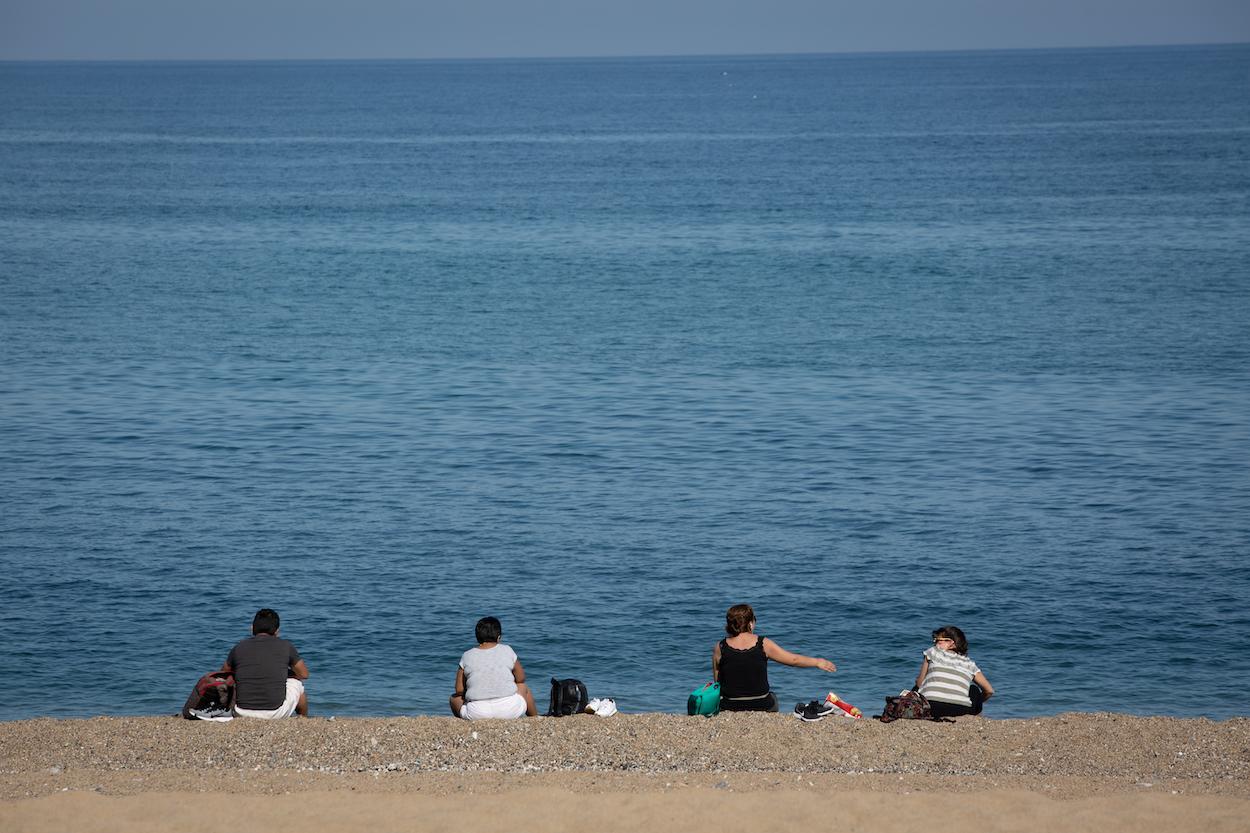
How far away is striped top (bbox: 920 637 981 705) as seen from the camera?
1392 centimetres

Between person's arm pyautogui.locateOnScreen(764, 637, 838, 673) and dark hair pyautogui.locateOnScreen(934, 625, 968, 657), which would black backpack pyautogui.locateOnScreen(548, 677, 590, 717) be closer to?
person's arm pyautogui.locateOnScreen(764, 637, 838, 673)

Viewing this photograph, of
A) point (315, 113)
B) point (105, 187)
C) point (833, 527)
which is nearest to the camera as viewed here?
point (833, 527)

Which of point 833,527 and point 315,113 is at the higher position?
point 315,113

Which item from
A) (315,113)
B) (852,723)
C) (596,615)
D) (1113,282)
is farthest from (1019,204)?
(315,113)

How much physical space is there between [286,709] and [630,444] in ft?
59.6

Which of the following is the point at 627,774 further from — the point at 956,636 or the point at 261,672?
the point at 261,672

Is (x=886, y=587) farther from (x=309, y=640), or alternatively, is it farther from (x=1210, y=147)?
(x=1210, y=147)

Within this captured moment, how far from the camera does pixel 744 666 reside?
45.8 ft

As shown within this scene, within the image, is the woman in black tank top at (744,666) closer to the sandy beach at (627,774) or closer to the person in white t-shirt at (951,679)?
the sandy beach at (627,774)

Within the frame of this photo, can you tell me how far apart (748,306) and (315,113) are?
137 m

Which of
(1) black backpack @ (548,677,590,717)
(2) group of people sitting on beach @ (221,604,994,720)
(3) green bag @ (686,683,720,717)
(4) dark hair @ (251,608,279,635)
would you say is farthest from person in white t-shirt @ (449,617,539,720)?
(4) dark hair @ (251,608,279,635)

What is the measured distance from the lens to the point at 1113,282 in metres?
52.6

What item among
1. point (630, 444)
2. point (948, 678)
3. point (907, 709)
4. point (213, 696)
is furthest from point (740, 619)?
point (630, 444)

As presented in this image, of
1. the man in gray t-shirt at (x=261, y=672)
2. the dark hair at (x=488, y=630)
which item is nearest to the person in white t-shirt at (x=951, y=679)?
the dark hair at (x=488, y=630)
